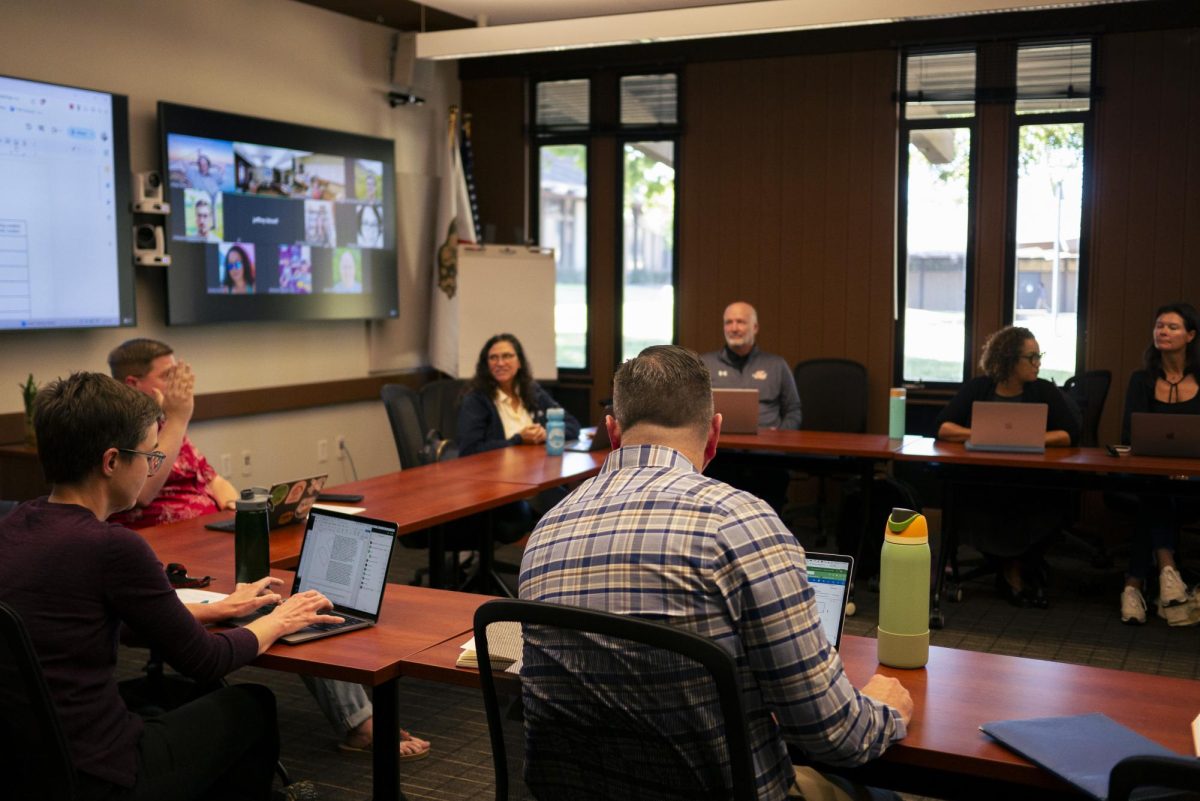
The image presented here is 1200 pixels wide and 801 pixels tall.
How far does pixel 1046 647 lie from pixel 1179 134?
3361 millimetres

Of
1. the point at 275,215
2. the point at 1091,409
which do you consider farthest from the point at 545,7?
the point at 1091,409

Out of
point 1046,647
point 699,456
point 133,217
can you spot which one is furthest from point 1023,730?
point 133,217

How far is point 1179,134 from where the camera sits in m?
6.29

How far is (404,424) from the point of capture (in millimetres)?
5020

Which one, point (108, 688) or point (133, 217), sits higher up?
point (133, 217)

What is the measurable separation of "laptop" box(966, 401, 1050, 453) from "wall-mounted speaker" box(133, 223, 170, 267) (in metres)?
3.87

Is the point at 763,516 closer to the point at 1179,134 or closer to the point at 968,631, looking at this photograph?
the point at 968,631

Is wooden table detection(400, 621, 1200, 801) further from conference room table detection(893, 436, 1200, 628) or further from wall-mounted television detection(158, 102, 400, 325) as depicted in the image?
wall-mounted television detection(158, 102, 400, 325)

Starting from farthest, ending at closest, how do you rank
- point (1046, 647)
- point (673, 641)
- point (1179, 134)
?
point (1179, 134) → point (1046, 647) → point (673, 641)

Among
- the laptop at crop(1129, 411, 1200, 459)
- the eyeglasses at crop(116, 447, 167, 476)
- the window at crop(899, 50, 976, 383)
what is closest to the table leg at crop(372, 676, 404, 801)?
the eyeglasses at crop(116, 447, 167, 476)

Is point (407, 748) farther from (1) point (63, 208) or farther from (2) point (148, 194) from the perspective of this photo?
(2) point (148, 194)

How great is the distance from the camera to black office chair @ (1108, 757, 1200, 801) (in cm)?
132

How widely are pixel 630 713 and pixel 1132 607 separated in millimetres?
4045

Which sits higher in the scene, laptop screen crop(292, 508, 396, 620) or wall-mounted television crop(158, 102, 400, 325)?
wall-mounted television crop(158, 102, 400, 325)
